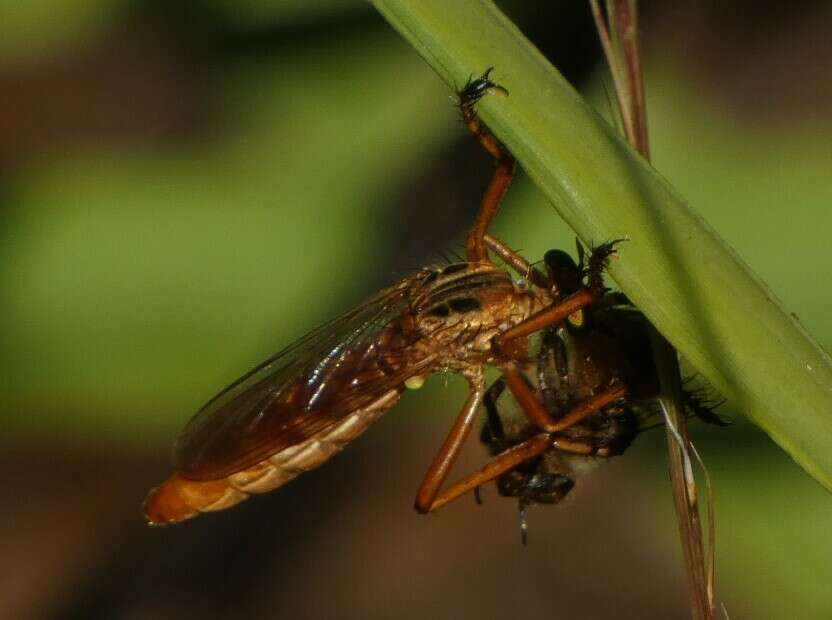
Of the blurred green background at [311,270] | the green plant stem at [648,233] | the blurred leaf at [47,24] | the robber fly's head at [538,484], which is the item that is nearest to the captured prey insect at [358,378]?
the robber fly's head at [538,484]

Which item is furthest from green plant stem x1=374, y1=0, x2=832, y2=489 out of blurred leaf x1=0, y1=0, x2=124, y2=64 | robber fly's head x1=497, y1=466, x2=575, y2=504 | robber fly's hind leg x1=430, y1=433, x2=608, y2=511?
blurred leaf x1=0, y1=0, x2=124, y2=64

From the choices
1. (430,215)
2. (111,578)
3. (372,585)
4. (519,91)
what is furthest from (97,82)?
(519,91)

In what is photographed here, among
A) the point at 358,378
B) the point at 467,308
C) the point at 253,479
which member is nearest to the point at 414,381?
the point at 358,378

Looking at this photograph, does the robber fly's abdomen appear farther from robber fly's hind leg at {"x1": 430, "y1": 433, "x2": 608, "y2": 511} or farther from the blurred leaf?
the blurred leaf

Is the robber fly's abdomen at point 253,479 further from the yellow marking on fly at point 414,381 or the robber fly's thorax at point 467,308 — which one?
the robber fly's thorax at point 467,308

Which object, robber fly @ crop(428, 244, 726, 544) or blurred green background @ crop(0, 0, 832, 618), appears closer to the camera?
robber fly @ crop(428, 244, 726, 544)

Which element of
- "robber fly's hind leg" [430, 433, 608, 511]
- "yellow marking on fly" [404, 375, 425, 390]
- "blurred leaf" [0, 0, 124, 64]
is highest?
"blurred leaf" [0, 0, 124, 64]

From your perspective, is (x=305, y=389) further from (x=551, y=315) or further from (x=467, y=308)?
(x=551, y=315)

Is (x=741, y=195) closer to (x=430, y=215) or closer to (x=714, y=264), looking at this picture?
(x=430, y=215)
